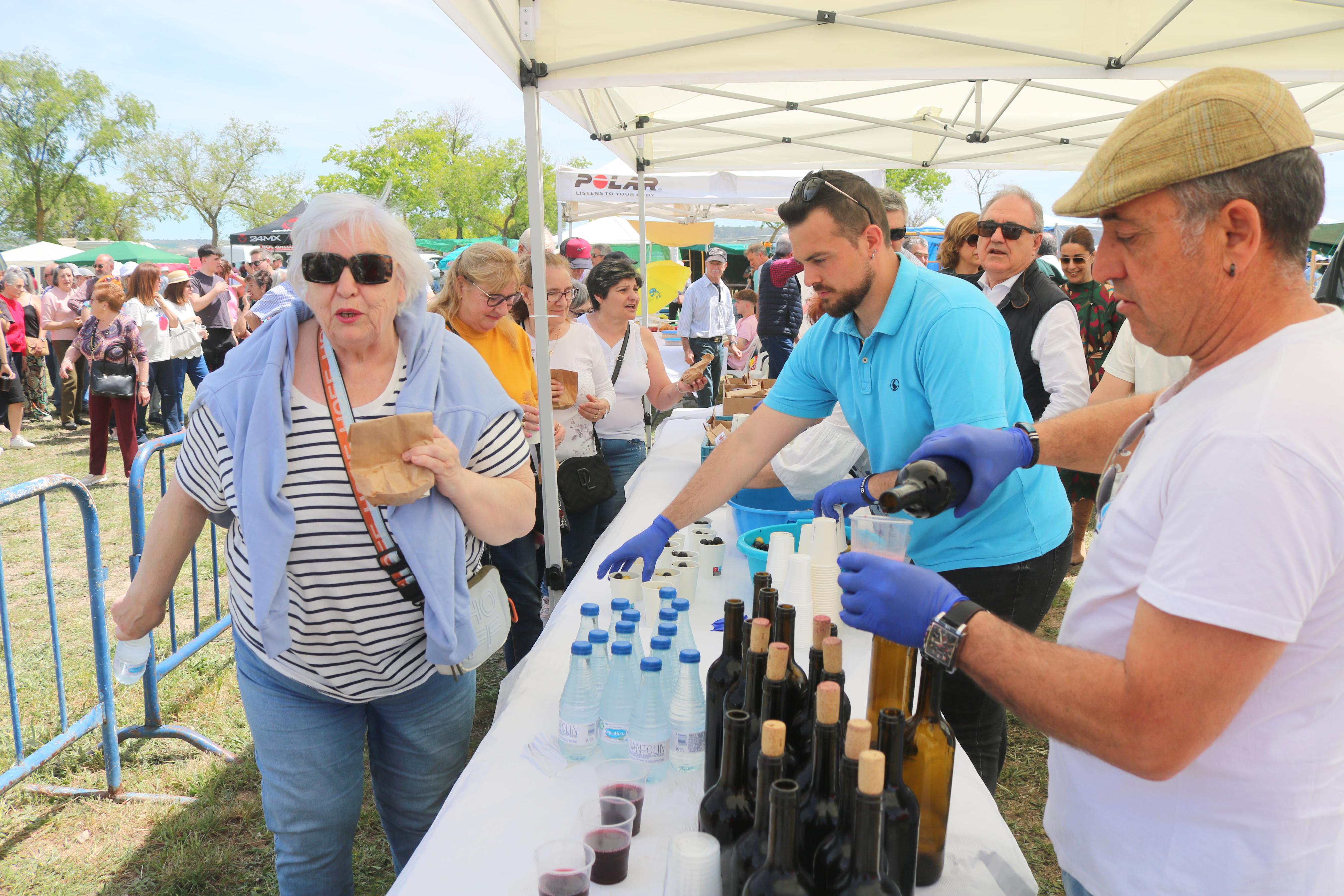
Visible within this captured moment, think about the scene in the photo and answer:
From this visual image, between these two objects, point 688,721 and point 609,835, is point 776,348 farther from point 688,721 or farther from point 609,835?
point 609,835

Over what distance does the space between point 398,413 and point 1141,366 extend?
3.35 m

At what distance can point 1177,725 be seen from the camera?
0.88m

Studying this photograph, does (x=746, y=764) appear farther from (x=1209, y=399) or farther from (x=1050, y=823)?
(x=1209, y=399)

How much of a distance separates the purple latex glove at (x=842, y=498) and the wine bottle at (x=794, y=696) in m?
0.78

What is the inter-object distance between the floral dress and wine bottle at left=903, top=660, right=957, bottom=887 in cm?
376

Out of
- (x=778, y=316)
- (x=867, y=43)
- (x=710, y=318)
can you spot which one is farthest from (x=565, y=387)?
(x=710, y=318)

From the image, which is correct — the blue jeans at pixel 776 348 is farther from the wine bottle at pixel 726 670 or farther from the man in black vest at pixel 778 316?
the wine bottle at pixel 726 670

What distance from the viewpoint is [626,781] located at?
1.51 m

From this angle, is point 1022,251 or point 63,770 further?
point 1022,251

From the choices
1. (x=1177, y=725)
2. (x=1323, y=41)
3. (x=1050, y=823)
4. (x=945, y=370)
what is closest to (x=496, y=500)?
(x=945, y=370)

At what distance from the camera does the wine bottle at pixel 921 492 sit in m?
1.48

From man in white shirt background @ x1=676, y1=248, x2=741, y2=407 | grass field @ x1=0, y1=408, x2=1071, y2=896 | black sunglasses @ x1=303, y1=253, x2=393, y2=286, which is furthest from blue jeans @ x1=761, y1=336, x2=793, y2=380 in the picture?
black sunglasses @ x1=303, y1=253, x2=393, y2=286

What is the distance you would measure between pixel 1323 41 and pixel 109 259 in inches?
442

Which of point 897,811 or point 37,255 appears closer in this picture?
point 897,811
